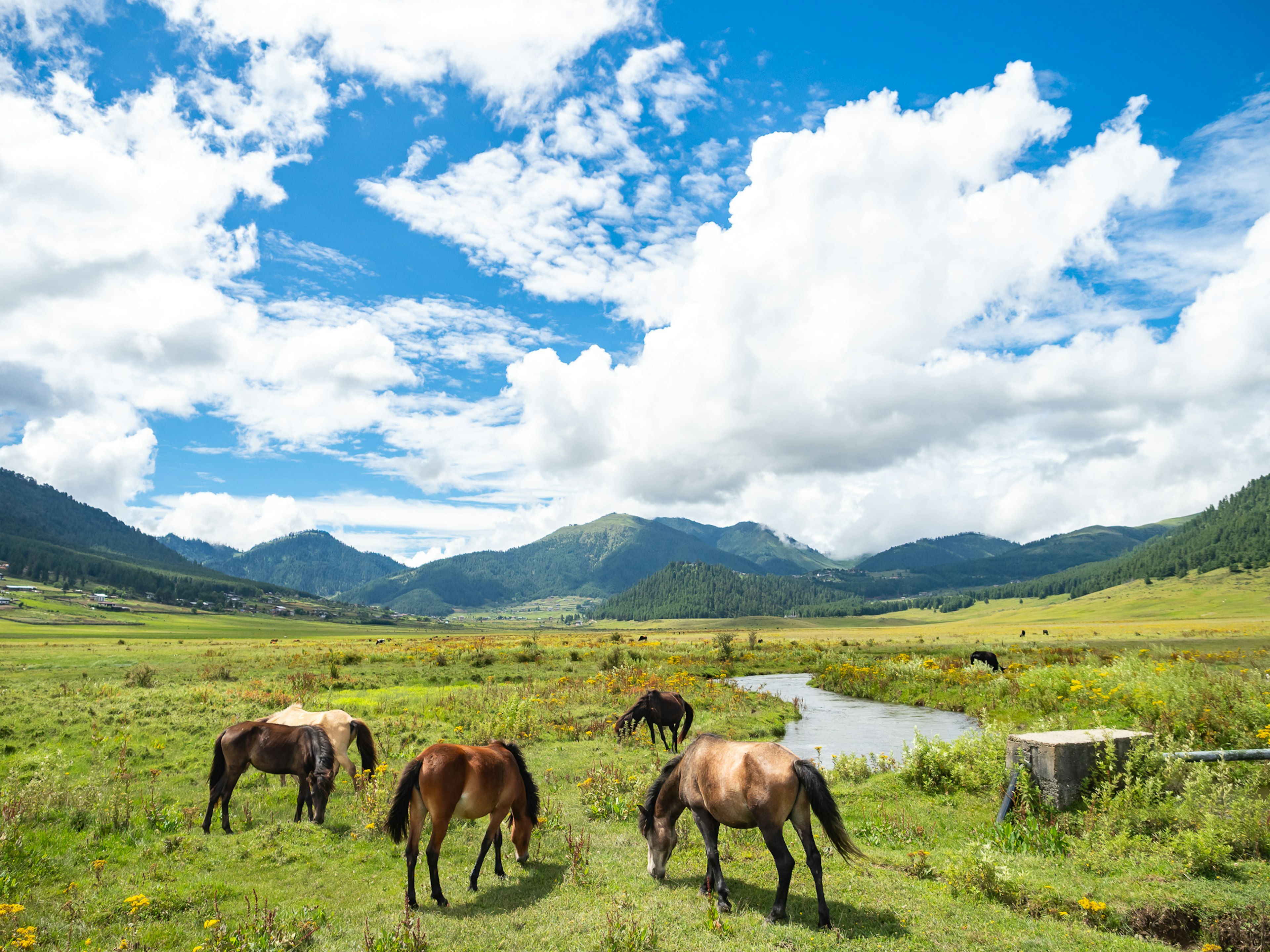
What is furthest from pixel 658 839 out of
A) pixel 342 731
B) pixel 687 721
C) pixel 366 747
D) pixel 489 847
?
pixel 687 721

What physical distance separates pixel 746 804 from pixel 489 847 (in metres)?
4.89

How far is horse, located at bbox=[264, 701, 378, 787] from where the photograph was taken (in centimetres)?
1552

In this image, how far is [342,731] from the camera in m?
15.8

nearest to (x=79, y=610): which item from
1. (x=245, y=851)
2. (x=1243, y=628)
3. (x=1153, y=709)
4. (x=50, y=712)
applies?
(x=50, y=712)

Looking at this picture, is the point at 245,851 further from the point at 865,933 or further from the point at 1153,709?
the point at 1153,709

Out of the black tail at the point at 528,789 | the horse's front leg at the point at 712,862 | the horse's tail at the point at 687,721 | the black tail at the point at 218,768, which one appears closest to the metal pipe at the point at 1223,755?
the horse's front leg at the point at 712,862

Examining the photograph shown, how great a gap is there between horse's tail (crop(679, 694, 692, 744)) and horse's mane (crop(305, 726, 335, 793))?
13.4 metres

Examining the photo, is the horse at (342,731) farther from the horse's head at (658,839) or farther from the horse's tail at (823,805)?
the horse's tail at (823,805)

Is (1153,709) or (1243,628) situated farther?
(1243,628)

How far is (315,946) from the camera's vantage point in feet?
27.9

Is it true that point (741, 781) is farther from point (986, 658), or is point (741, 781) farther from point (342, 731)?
point (986, 658)

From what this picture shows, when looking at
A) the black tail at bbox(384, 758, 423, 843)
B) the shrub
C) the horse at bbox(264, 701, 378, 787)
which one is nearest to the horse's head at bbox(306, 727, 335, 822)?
the horse at bbox(264, 701, 378, 787)

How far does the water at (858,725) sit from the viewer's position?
23.5 meters

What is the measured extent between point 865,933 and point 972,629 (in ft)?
491
